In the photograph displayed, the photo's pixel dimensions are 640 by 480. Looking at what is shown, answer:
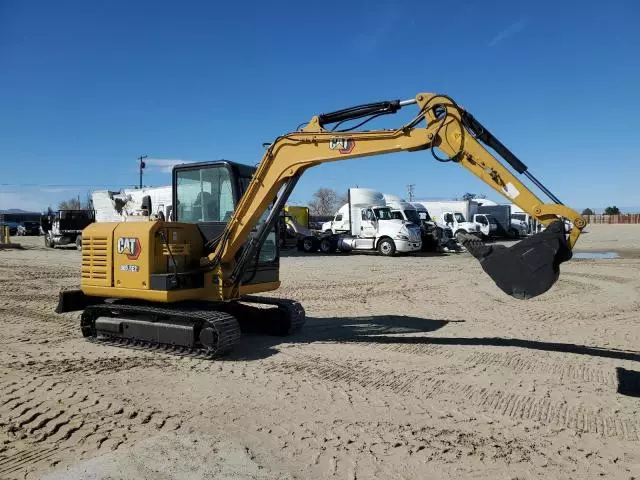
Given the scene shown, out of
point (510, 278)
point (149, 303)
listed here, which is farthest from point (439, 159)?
point (149, 303)

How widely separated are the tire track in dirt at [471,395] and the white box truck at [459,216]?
1240 inches

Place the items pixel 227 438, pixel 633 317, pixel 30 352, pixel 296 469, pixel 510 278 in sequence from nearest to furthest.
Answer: pixel 296 469 → pixel 227 438 → pixel 510 278 → pixel 30 352 → pixel 633 317

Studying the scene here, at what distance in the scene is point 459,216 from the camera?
3869cm

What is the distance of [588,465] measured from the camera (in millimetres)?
4121

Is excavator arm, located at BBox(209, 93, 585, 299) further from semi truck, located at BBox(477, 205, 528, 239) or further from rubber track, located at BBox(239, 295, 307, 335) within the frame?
semi truck, located at BBox(477, 205, 528, 239)

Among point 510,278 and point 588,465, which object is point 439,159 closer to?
point 510,278

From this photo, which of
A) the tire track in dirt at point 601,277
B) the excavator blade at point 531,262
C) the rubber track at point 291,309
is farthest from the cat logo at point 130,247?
the tire track in dirt at point 601,277

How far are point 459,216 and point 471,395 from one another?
3416 cm

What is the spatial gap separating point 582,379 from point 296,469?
3858 mm

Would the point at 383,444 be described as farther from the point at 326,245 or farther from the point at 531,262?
the point at 326,245

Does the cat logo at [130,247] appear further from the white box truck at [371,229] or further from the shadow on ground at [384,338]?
the white box truck at [371,229]

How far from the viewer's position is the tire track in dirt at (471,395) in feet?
16.1

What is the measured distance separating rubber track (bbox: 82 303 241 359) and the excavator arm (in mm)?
693

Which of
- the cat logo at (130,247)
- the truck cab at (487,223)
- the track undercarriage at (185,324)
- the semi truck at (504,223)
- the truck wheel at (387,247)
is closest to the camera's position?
the track undercarriage at (185,324)
